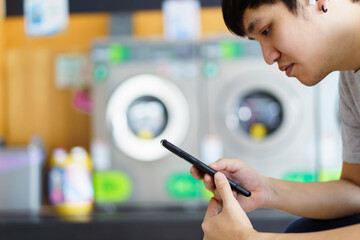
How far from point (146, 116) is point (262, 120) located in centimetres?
73

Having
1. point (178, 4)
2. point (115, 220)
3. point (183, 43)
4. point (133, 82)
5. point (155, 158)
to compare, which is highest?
point (178, 4)

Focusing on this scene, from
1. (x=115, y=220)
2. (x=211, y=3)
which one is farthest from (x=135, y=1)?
(x=115, y=220)

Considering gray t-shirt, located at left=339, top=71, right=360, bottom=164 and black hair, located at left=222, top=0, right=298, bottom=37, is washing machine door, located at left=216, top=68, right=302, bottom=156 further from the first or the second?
black hair, located at left=222, top=0, right=298, bottom=37

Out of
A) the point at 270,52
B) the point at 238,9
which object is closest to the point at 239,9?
the point at 238,9

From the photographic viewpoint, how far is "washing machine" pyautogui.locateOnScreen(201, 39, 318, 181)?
9.16 ft

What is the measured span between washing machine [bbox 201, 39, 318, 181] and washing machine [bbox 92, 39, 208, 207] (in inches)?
5.7

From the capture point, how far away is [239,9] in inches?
38.5

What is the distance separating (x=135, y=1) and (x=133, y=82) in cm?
101

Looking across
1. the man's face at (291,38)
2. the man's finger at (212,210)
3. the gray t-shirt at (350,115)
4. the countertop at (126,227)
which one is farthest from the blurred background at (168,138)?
the man's face at (291,38)

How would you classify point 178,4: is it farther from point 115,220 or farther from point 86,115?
point 115,220

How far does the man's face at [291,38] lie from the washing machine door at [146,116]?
187 centimetres

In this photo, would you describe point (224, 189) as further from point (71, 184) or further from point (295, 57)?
point (71, 184)

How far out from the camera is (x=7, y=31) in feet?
12.6

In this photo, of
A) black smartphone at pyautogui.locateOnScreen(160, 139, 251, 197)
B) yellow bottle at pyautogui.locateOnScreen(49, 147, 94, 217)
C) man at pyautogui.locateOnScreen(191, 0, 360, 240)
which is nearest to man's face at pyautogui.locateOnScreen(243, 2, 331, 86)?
man at pyautogui.locateOnScreen(191, 0, 360, 240)
